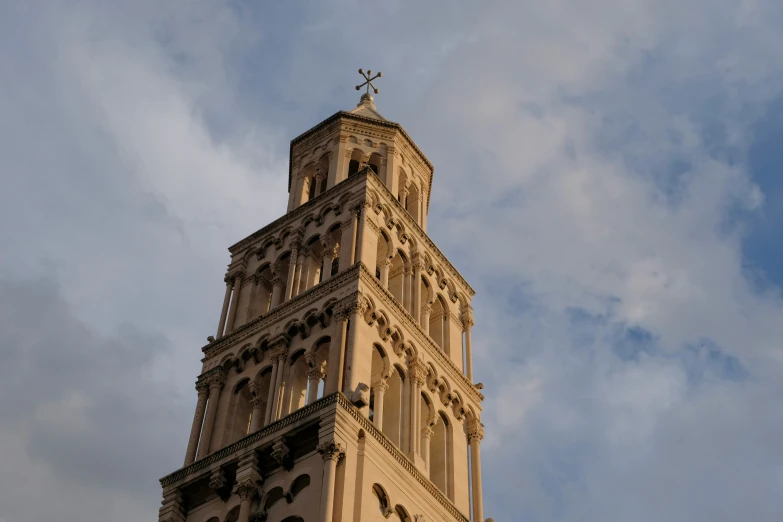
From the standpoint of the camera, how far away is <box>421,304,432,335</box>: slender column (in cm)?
4747

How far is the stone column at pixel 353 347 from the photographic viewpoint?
39000 millimetres

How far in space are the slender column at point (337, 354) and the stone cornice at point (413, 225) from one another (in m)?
8.47

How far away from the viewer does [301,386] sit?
138 feet

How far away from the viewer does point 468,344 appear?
163 feet

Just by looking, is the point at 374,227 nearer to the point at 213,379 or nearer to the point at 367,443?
the point at 213,379

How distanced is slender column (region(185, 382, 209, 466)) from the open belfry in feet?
0.17

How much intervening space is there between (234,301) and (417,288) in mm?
7493

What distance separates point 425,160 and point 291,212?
10.2m

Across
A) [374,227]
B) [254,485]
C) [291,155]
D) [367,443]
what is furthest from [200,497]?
[291,155]

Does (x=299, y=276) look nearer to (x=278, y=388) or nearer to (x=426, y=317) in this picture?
(x=426, y=317)

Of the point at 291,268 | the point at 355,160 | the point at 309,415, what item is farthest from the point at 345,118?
the point at 309,415

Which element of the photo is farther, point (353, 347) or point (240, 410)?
point (240, 410)

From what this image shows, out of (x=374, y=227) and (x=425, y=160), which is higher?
(x=425, y=160)

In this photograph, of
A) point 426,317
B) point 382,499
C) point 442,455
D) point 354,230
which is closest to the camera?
point 382,499
